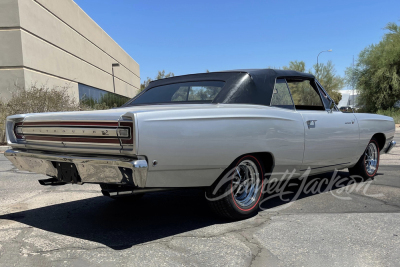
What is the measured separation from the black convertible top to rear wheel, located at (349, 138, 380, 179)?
211cm

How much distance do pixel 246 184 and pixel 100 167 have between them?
5.07 feet

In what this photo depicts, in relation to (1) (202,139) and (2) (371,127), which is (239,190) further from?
(2) (371,127)

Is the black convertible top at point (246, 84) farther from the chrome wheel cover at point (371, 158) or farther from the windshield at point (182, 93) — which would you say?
the chrome wheel cover at point (371, 158)

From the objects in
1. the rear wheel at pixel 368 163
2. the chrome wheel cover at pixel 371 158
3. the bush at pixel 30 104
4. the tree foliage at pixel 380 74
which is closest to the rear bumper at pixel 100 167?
the rear wheel at pixel 368 163

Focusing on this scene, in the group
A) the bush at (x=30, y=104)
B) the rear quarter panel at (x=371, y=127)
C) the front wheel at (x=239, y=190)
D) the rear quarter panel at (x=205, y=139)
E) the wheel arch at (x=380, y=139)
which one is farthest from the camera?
the bush at (x=30, y=104)

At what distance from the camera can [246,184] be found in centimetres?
375

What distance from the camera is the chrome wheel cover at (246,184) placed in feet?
11.9

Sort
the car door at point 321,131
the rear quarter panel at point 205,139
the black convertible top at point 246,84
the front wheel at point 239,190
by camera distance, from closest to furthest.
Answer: the rear quarter panel at point 205,139 → the front wheel at point 239,190 → the black convertible top at point 246,84 → the car door at point 321,131

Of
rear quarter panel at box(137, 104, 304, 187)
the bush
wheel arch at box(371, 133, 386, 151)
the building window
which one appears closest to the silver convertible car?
rear quarter panel at box(137, 104, 304, 187)

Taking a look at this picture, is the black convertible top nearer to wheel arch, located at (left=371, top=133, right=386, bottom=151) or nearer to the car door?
the car door

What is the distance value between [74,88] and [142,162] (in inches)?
974

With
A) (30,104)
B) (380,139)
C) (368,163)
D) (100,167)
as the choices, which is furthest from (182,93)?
(30,104)

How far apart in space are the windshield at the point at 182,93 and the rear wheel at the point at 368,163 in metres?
2.81

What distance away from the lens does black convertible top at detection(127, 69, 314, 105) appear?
375 cm
